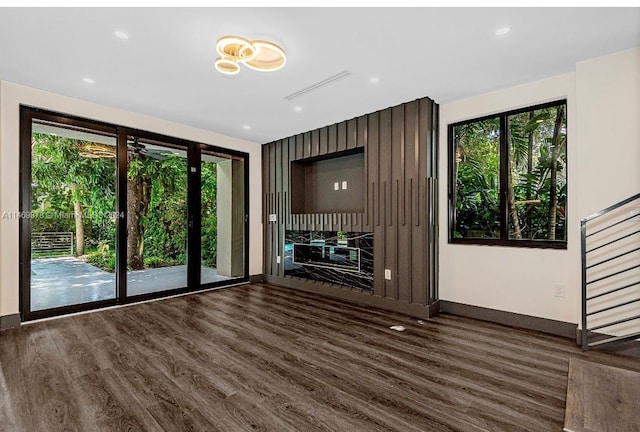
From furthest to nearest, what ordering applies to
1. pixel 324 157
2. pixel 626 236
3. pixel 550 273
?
pixel 324 157
pixel 550 273
pixel 626 236

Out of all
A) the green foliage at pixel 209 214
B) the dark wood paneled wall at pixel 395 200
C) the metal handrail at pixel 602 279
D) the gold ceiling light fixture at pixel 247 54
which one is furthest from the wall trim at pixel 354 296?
the gold ceiling light fixture at pixel 247 54

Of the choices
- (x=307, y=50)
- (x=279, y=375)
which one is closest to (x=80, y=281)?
(x=279, y=375)

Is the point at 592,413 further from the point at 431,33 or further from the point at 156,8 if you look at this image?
the point at 156,8

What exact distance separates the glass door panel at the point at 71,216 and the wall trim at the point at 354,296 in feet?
8.26

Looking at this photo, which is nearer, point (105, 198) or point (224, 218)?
point (105, 198)

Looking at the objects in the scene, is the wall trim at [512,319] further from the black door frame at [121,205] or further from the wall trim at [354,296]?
the black door frame at [121,205]

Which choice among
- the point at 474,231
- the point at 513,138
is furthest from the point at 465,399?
the point at 513,138

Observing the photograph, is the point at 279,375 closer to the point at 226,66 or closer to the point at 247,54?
the point at 247,54

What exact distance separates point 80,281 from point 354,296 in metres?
3.74

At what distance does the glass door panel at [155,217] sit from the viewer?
4336 millimetres

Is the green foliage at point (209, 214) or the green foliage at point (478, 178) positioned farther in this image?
the green foliage at point (209, 214)

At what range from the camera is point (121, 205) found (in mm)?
4113

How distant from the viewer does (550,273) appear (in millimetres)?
3139

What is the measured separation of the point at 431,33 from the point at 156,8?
2033 mm
